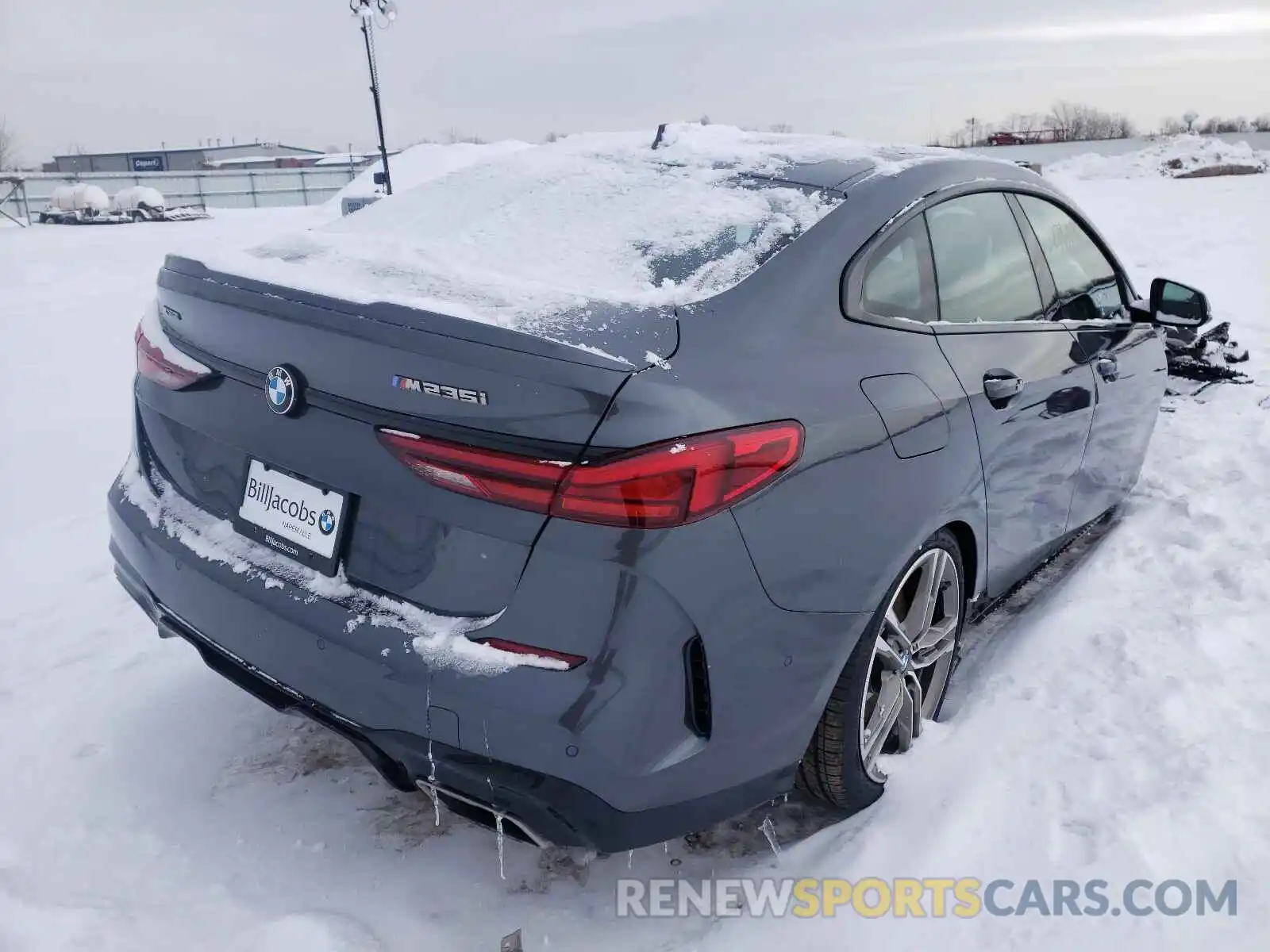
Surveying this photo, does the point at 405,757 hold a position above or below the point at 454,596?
below

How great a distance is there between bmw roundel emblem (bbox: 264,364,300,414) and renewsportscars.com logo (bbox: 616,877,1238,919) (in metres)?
1.36

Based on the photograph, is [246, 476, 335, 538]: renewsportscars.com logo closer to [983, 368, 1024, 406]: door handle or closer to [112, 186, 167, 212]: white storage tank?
[983, 368, 1024, 406]: door handle

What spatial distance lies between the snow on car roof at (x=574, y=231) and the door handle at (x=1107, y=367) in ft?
3.20

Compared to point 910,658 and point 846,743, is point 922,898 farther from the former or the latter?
point 910,658

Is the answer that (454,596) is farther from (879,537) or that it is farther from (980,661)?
(980,661)

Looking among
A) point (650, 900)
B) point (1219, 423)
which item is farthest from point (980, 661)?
point (1219, 423)

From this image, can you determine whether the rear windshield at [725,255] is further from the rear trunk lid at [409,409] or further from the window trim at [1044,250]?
the window trim at [1044,250]

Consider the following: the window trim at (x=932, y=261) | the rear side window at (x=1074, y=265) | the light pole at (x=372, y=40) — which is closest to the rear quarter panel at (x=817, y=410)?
the window trim at (x=932, y=261)

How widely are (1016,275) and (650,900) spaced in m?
2.14

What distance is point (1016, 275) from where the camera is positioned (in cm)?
295

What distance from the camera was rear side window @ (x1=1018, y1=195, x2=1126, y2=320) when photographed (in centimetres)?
317

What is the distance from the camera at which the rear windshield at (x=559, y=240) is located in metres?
2.00

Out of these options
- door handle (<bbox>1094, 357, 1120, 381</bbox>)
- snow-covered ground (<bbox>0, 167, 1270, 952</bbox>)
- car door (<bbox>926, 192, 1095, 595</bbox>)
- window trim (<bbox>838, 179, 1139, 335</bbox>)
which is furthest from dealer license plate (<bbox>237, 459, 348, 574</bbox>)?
door handle (<bbox>1094, 357, 1120, 381</bbox>)

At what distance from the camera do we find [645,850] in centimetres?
237
